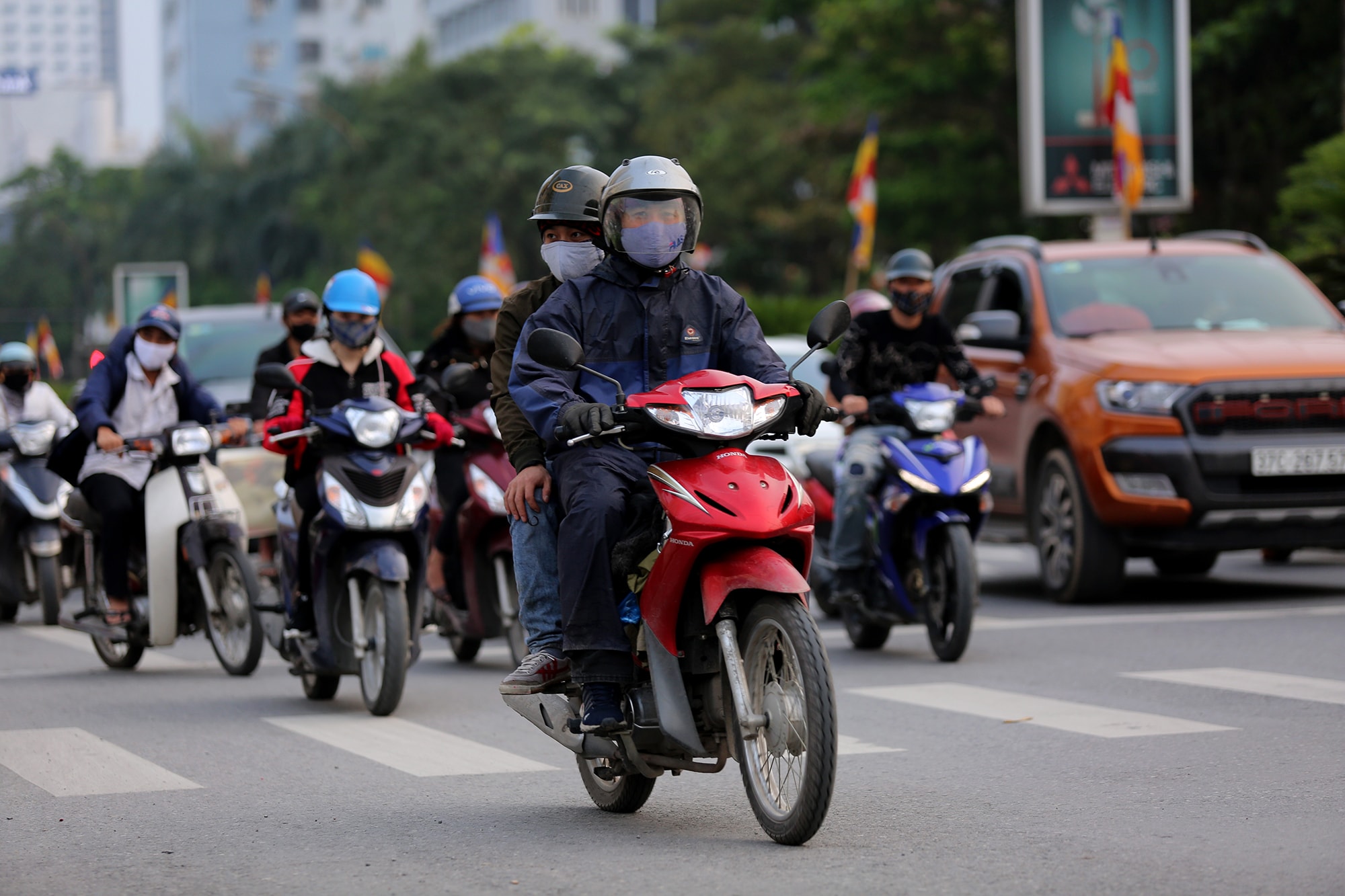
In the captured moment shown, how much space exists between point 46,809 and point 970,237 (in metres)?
34.3

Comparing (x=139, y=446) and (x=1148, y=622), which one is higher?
(x=139, y=446)

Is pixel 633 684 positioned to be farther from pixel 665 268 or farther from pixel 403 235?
pixel 403 235

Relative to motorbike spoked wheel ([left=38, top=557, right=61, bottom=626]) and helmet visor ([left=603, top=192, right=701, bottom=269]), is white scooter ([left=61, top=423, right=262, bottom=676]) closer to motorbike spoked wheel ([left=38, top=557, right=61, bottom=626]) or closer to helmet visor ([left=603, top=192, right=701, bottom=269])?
motorbike spoked wheel ([left=38, top=557, right=61, bottom=626])

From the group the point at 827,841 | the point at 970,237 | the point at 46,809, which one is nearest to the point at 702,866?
the point at 827,841

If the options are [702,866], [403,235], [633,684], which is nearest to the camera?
[702,866]

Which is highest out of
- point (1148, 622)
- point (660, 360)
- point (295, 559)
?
point (660, 360)

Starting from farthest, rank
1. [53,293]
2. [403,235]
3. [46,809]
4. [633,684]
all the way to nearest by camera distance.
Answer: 1. [53,293]
2. [403,235]
3. [46,809]
4. [633,684]

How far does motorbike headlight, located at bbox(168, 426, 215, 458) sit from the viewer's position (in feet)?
34.9

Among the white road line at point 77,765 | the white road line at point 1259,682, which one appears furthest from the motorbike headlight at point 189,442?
the white road line at point 1259,682

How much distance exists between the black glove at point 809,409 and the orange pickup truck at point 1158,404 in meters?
6.69

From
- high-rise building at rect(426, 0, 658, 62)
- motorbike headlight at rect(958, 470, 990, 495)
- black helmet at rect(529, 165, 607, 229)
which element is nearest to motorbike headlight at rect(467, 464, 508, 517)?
motorbike headlight at rect(958, 470, 990, 495)

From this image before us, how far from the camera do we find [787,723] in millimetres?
5539

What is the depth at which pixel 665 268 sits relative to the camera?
6078 millimetres

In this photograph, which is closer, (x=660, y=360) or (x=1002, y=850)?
(x=1002, y=850)
